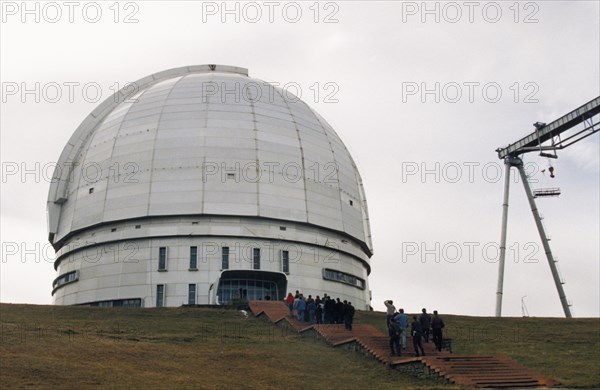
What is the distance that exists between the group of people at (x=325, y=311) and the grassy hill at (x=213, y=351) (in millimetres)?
1689

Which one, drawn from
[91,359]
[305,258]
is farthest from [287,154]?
[91,359]

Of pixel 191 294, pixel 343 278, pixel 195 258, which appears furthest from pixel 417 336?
pixel 343 278

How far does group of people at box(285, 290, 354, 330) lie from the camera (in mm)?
33416

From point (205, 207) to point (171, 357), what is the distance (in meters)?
31.4

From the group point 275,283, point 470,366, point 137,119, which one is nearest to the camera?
point 470,366

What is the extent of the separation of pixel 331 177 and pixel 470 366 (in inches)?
1585

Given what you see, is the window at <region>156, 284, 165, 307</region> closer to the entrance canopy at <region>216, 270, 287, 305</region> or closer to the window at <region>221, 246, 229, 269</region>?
the entrance canopy at <region>216, 270, 287, 305</region>

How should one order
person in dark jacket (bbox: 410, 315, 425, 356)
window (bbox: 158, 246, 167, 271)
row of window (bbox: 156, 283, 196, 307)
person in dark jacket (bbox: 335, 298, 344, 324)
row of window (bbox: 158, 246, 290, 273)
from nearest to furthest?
person in dark jacket (bbox: 410, 315, 425, 356)
person in dark jacket (bbox: 335, 298, 344, 324)
row of window (bbox: 156, 283, 196, 307)
row of window (bbox: 158, 246, 290, 273)
window (bbox: 158, 246, 167, 271)

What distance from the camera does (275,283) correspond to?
5881 centimetres

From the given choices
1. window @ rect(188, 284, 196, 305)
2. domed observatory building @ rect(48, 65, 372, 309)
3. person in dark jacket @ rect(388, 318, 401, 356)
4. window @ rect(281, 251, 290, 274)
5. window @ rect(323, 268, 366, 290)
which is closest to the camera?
person in dark jacket @ rect(388, 318, 401, 356)

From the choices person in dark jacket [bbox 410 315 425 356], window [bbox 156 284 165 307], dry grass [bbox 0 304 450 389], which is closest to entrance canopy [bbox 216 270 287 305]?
window [bbox 156 284 165 307]

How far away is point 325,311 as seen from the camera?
35.7m

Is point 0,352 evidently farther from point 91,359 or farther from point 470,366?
point 470,366

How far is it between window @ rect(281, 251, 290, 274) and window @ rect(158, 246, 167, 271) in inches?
359
